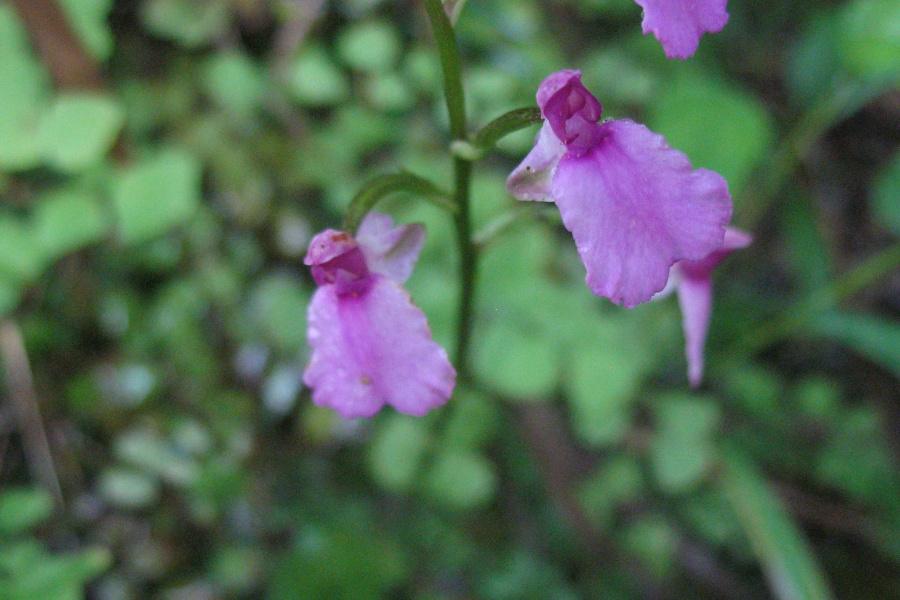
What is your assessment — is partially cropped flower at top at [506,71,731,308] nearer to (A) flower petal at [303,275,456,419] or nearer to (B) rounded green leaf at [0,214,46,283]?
(A) flower petal at [303,275,456,419]

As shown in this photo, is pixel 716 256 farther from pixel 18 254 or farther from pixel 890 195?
pixel 18 254

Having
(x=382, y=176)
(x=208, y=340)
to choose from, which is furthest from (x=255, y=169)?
(x=382, y=176)

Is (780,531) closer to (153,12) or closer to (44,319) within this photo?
(44,319)

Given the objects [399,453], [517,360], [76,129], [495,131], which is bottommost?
[399,453]

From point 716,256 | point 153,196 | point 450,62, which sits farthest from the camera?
point 153,196

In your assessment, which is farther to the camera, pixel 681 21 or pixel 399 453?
pixel 399 453

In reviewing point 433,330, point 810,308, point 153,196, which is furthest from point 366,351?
point 810,308

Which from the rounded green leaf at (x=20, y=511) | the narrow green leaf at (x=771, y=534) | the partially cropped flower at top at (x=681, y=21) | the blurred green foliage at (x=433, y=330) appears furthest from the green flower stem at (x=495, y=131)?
the narrow green leaf at (x=771, y=534)
